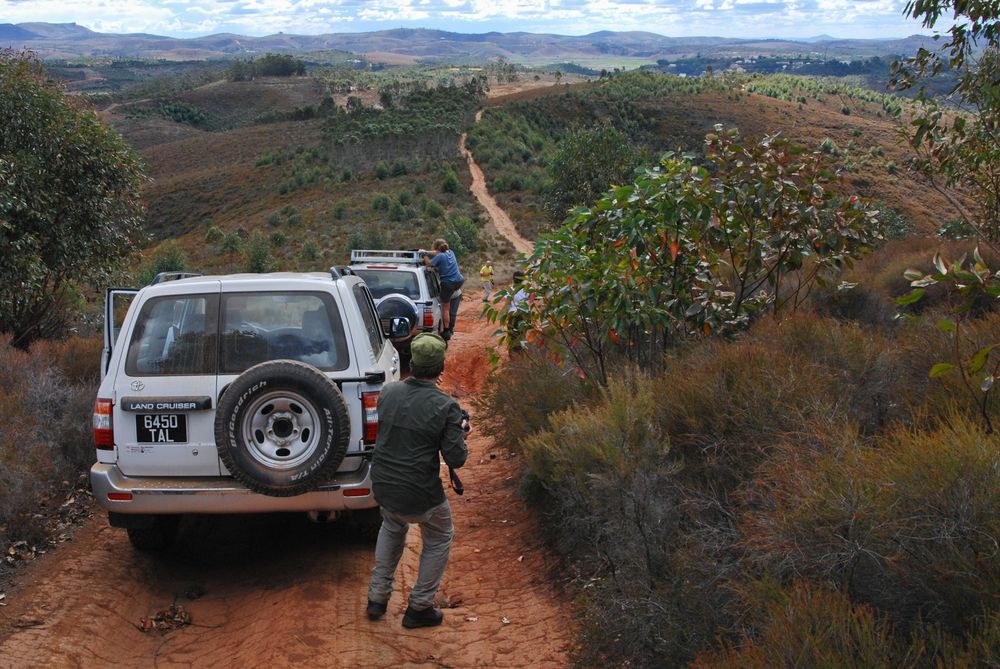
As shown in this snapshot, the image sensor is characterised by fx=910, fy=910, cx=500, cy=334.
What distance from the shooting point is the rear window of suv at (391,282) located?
1445cm

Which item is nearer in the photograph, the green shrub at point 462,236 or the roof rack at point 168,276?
the roof rack at point 168,276

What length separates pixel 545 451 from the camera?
6328 millimetres

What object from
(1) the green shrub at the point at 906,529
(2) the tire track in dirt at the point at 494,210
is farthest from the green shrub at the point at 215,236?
(1) the green shrub at the point at 906,529

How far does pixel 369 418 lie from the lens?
Answer: 5.59 metres

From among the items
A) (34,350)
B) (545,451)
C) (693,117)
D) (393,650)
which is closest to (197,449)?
(393,650)

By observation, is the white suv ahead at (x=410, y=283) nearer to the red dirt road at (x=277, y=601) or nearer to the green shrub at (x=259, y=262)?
the red dirt road at (x=277, y=601)

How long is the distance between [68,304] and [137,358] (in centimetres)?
825

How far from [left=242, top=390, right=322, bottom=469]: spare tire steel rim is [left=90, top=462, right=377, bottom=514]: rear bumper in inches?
10.9

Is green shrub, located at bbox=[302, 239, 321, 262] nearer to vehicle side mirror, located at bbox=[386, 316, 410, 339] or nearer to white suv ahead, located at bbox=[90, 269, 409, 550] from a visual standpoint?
vehicle side mirror, located at bbox=[386, 316, 410, 339]

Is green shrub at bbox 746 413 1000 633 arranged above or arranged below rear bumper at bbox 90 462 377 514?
above

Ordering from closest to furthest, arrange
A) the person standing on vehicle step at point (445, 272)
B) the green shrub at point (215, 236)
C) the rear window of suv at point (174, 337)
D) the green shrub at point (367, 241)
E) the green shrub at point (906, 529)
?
the green shrub at point (906, 529) → the rear window of suv at point (174, 337) → the person standing on vehicle step at point (445, 272) → the green shrub at point (367, 241) → the green shrub at point (215, 236)

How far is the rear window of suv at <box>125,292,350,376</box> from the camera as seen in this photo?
5664 millimetres

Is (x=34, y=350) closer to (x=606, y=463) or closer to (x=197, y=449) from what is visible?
(x=197, y=449)

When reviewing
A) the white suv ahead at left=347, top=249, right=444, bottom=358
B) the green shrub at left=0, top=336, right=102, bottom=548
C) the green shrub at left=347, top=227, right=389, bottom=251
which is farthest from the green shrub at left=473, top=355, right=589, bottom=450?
the green shrub at left=347, top=227, right=389, bottom=251
